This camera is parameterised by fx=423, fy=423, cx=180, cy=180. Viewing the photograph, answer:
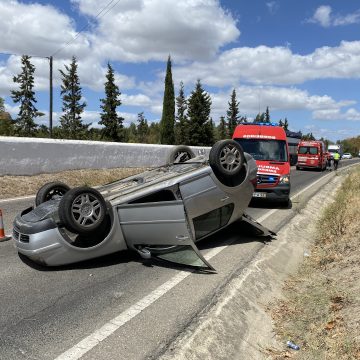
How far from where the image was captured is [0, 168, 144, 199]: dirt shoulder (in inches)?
493

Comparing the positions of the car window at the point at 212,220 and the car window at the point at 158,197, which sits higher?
the car window at the point at 158,197

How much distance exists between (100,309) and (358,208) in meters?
8.46

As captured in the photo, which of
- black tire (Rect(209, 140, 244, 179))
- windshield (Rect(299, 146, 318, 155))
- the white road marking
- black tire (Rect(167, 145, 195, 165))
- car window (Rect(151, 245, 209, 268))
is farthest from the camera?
windshield (Rect(299, 146, 318, 155))

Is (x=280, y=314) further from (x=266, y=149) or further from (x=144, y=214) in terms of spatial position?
(x=266, y=149)

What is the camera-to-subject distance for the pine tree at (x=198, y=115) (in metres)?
55.4

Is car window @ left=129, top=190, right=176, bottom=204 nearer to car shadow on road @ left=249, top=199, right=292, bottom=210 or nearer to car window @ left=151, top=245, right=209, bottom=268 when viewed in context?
car window @ left=151, top=245, right=209, bottom=268

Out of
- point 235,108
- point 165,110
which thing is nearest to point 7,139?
point 165,110

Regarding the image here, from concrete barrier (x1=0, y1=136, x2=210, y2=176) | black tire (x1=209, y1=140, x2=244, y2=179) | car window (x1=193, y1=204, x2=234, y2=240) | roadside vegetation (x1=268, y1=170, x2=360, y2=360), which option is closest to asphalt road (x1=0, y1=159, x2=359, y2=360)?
car window (x1=193, y1=204, x2=234, y2=240)

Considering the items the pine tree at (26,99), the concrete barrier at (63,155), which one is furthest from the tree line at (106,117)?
the concrete barrier at (63,155)

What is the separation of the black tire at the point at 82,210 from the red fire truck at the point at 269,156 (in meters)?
7.14

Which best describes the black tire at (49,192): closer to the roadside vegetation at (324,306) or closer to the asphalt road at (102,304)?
the asphalt road at (102,304)

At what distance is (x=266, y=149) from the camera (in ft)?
41.5

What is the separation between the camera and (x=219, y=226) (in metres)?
6.89

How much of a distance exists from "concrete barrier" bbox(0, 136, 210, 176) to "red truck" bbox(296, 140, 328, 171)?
19.0 m
